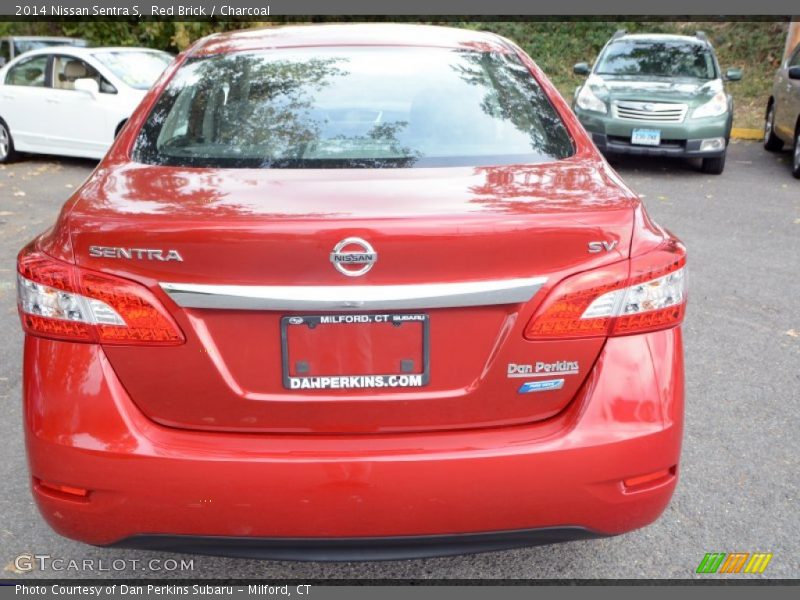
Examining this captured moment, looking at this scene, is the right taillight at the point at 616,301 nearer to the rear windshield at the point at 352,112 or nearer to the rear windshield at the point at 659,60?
the rear windshield at the point at 352,112

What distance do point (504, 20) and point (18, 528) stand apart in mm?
19173

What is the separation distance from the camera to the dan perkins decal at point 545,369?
2.12 m

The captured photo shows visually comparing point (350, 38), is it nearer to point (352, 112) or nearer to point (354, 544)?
point (352, 112)

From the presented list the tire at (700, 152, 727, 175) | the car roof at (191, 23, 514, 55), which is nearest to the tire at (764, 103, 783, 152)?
the tire at (700, 152, 727, 175)

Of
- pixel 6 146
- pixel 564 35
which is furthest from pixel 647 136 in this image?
pixel 564 35

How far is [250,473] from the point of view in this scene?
2096mm

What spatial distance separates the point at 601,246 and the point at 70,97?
10.1 meters

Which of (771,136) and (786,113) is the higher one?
(786,113)

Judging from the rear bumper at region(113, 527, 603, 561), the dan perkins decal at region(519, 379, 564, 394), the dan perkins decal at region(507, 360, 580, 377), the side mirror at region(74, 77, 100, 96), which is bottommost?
the side mirror at region(74, 77, 100, 96)

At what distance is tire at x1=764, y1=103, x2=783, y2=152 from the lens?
1162 centimetres

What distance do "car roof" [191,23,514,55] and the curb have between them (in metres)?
10.7

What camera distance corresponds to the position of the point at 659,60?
36.6 feet

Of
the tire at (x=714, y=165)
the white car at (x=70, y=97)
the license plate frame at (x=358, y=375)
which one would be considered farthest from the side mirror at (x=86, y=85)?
the license plate frame at (x=358, y=375)

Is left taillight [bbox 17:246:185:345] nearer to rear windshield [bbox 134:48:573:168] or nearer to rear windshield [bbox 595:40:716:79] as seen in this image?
rear windshield [bbox 134:48:573:168]
